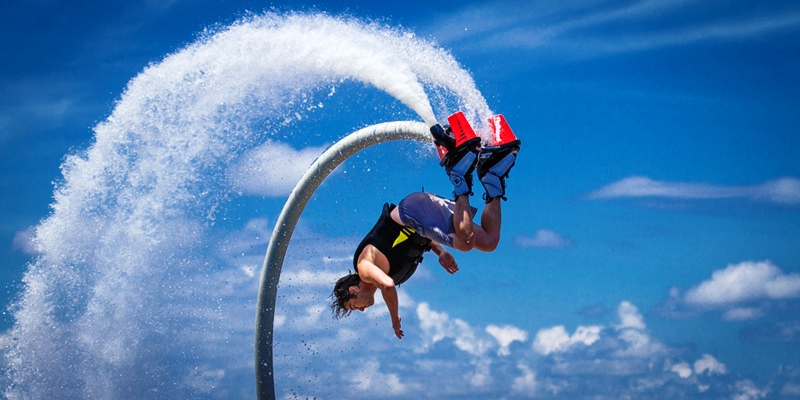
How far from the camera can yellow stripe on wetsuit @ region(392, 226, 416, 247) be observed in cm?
1628

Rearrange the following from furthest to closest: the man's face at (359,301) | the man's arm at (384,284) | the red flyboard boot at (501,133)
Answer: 1. the man's face at (359,301)
2. the man's arm at (384,284)
3. the red flyboard boot at (501,133)

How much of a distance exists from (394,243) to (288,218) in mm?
3863

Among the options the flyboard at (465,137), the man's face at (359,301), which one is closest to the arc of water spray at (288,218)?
the flyboard at (465,137)

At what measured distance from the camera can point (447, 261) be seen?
17.0 m

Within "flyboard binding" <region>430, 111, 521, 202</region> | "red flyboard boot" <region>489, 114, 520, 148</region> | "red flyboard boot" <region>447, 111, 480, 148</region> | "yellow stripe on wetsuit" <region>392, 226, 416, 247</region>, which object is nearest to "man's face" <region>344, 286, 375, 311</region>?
"yellow stripe on wetsuit" <region>392, 226, 416, 247</region>

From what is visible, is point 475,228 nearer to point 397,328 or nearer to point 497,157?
point 497,157

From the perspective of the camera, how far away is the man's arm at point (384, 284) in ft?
50.7

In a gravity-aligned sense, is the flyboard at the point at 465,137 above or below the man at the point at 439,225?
above

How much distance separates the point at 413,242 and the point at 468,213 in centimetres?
189

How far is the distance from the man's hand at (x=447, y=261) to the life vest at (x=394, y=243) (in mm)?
513

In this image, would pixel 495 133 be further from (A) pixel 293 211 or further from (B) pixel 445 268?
(A) pixel 293 211

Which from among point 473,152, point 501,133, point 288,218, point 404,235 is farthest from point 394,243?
point 288,218

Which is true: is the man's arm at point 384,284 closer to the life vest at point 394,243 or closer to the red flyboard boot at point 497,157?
the life vest at point 394,243

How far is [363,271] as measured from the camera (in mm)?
16031
